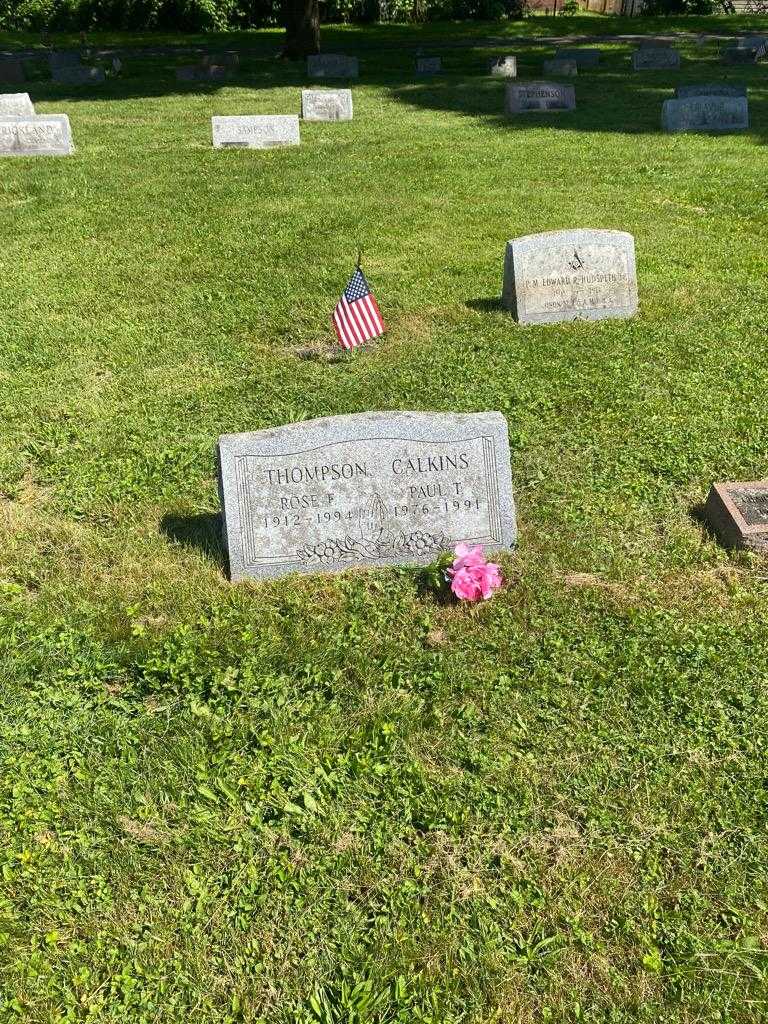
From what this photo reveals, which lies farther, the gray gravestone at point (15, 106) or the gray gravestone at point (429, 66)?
the gray gravestone at point (429, 66)

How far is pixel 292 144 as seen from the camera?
17.0 meters

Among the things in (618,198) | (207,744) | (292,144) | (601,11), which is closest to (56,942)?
(207,744)

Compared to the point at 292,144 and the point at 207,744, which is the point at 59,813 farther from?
the point at 292,144

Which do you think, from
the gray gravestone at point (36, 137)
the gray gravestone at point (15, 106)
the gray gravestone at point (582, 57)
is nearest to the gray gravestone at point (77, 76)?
the gray gravestone at point (15, 106)

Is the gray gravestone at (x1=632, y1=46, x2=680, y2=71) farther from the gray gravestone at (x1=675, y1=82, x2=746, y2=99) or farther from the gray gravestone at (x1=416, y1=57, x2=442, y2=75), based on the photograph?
the gray gravestone at (x1=675, y1=82, x2=746, y2=99)

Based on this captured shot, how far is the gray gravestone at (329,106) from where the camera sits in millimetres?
19391

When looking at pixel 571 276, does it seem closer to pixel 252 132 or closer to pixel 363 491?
pixel 363 491

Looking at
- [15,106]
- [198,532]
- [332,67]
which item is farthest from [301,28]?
[198,532]

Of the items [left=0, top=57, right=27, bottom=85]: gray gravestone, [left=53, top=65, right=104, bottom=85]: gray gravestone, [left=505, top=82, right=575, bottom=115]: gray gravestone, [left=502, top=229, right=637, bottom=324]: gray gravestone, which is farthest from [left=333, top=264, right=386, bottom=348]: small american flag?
[left=0, top=57, right=27, bottom=85]: gray gravestone

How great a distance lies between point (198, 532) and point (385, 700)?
6.15 ft

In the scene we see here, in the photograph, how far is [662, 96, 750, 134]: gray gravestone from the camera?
661 inches

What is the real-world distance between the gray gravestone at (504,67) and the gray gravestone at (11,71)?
14.3 m

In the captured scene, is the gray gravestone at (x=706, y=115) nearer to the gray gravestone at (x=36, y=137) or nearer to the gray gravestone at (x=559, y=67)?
the gray gravestone at (x=559, y=67)

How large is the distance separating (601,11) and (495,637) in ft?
167
